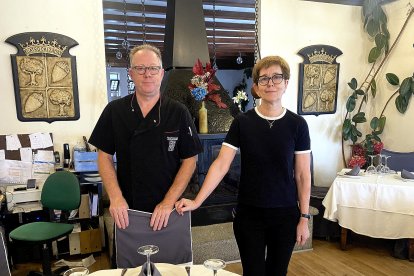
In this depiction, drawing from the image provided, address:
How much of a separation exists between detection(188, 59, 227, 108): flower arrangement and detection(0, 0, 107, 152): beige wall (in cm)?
92

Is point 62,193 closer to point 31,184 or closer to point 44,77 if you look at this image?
point 31,184

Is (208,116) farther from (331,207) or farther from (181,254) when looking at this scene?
(181,254)

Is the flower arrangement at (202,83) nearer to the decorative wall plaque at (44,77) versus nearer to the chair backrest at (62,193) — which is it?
the decorative wall plaque at (44,77)

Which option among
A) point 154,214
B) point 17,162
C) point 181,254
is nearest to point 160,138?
point 154,214

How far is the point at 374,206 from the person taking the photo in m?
2.68

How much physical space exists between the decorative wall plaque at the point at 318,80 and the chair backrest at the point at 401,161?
96 cm

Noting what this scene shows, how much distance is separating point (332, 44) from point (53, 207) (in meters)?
3.62

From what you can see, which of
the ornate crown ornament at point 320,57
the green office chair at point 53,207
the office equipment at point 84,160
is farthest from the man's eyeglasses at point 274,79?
the ornate crown ornament at point 320,57

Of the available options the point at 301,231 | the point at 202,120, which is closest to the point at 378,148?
the point at 202,120

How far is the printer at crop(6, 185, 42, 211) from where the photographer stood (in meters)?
2.48

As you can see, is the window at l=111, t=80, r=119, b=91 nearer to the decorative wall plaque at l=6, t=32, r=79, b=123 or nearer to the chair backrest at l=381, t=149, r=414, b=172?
the decorative wall plaque at l=6, t=32, r=79, b=123

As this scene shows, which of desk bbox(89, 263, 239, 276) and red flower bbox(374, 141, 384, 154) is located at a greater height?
red flower bbox(374, 141, 384, 154)

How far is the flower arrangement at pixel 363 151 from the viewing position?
3.41m

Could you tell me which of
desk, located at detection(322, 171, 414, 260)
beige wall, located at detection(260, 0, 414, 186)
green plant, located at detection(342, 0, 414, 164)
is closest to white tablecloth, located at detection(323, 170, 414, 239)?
desk, located at detection(322, 171, 414, 260)
